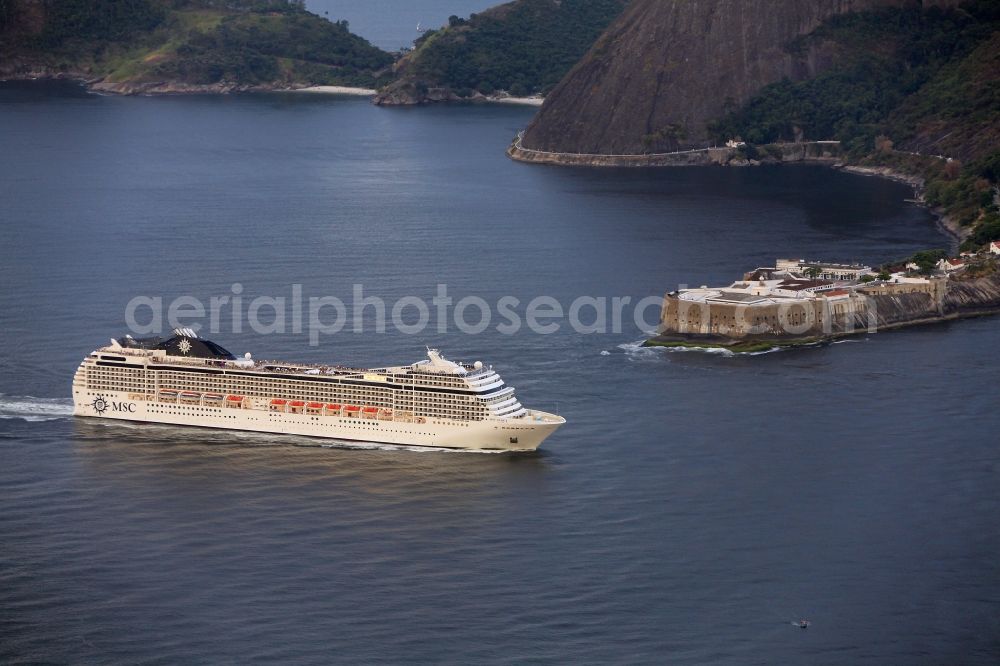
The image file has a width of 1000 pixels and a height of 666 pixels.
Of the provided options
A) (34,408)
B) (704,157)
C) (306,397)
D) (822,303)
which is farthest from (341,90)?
(306,397)

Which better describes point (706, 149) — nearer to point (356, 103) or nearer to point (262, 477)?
point (356, 103)

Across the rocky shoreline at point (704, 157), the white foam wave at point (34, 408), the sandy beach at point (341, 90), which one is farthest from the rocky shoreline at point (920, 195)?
the sandy beach at point (341, 90)

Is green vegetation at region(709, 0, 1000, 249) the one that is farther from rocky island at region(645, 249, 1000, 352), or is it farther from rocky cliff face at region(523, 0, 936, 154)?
rocky island at region(645, 249, 1000, 352)

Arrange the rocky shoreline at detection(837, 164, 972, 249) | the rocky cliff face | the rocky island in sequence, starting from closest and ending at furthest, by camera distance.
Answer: the rocky island → the rocky shoreline at detection(837, 164, 972, 249) → the rocky cliff face

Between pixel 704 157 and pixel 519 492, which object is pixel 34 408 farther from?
pixel 704 157

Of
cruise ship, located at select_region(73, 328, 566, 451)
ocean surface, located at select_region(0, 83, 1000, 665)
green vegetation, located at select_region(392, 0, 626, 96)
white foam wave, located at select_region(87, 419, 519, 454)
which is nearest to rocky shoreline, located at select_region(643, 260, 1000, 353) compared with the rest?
ocean surface, located at select_region(0, 83, 1000, 665)
